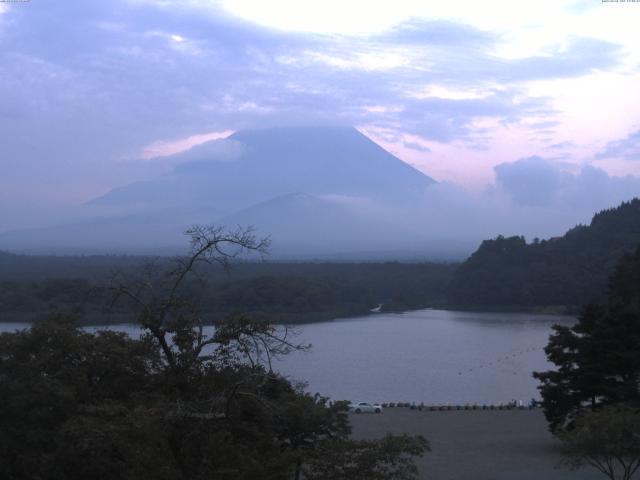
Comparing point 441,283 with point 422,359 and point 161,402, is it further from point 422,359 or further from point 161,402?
point 161,402

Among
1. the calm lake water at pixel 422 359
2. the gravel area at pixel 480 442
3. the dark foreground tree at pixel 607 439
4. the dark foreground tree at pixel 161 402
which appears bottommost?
the calm lake water at pixel 422 359

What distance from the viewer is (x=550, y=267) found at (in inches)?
1566

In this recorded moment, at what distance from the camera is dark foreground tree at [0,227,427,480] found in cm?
365

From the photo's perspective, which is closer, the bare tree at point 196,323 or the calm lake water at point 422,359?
the bare tree at point 196,323

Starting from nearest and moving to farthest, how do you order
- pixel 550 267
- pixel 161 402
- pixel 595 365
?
pixel 161 402 → pixel 595 365 → pixel 550 267

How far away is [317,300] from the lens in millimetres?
34969

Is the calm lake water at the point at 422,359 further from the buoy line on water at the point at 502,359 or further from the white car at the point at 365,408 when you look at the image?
the white car at the point at 365,408

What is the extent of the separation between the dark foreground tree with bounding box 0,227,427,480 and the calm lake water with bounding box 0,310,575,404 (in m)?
7.95

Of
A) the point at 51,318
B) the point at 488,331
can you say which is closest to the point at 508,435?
the point at 51,318

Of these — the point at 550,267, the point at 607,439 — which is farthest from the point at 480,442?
the point at 550,267

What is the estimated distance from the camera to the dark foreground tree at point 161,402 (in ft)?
12.0

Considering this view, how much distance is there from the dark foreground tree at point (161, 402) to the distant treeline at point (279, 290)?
961 cm

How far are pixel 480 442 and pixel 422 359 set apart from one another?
11.8 metres

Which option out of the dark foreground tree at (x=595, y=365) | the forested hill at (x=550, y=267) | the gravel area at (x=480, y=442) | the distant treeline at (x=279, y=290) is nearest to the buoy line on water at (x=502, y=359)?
the distant treeline at (x=279, y=290)
